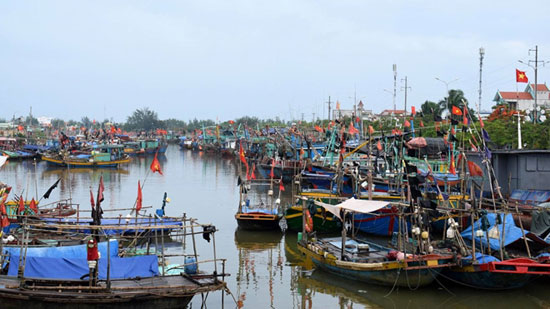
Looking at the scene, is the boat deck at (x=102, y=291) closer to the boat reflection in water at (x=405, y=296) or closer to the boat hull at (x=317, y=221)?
the boat reflection in water at (x=405, y=296)

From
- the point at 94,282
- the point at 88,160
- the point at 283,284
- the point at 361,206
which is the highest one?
the point at 361,206

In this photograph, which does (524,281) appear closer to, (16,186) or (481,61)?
(481,61)

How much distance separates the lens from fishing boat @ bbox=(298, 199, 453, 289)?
1477 cm

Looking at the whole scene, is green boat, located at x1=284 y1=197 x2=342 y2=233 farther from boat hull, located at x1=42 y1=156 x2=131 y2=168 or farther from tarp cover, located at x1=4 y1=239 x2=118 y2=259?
boat hull, located at x1=42 y1=156 x2=131 y2=168

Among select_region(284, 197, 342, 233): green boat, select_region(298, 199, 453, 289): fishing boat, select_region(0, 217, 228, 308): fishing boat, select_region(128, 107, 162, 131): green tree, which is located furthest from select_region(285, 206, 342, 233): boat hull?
select_region(128, 107, 162, 131): green tree

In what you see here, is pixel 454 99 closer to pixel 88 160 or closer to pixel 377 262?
pixel 88 160

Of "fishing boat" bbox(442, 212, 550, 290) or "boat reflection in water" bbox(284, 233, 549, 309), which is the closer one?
"fishing boat" bbox(442, 212, 550, 290)

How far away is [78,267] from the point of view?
12.7 m

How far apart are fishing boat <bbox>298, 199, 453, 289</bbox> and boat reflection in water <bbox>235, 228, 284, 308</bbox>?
61.5 inches

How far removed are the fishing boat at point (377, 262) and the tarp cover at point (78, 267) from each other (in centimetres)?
530

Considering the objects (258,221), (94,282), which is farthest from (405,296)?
(258,221)

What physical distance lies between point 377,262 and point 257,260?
5.04 m

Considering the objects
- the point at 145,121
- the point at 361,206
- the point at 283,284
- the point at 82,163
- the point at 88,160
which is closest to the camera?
the point at 361,206

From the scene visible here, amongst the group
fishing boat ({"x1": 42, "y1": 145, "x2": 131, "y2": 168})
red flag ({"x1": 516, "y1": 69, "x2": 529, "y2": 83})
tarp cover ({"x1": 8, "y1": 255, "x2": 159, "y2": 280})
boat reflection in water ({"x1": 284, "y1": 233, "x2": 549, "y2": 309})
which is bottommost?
boat reflection in water ({"x1": 284, "y1": 233, "x2": 549, "y2": 309})
